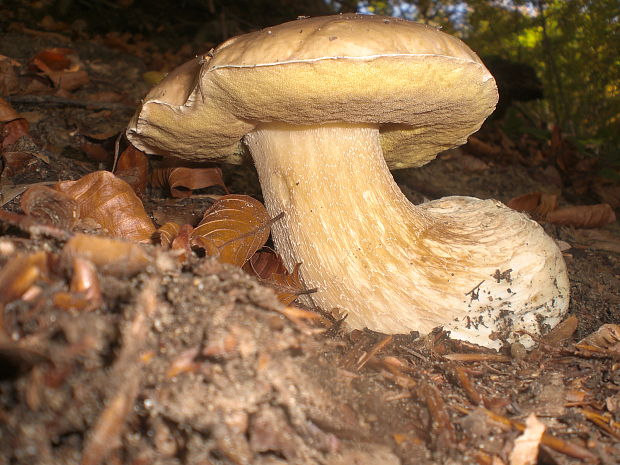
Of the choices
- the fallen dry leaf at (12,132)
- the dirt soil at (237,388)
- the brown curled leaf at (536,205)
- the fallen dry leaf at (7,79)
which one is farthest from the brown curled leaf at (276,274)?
the fallen dry leaf at (7,79)

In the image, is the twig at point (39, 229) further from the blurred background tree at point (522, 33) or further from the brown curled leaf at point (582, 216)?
the blurred background tree at point (522, 33)

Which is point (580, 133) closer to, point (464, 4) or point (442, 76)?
point (464, 4)

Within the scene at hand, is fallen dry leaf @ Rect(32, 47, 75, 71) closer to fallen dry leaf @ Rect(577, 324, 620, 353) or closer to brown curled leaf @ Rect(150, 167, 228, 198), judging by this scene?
brown curled leaf @ Rect(150, 167, 228, 198)

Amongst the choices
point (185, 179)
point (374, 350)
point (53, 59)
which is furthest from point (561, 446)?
point (53, 59)

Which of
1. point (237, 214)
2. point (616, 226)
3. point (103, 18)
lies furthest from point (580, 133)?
point (103, 18)

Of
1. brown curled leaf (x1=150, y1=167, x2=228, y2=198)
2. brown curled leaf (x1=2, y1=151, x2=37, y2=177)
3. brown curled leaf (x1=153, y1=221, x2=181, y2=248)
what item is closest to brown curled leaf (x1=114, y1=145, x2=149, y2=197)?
brown curled leaf (x1=150, y1=167, x2=228, y2=198)

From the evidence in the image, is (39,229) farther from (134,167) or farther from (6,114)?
(6,114)
